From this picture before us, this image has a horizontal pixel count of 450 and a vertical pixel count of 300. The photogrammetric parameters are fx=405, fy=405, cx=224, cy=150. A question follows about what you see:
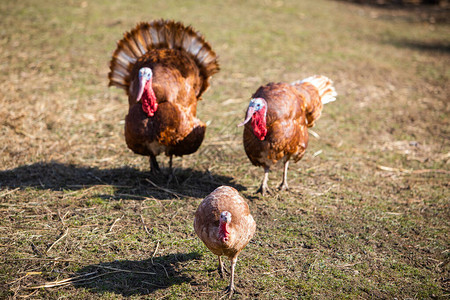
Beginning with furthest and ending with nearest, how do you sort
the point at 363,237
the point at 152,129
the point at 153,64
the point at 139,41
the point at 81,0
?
the point at 81,0 < the point at 139,41 < the point at 153,64 < the point at 152,129 < the point at 363,237

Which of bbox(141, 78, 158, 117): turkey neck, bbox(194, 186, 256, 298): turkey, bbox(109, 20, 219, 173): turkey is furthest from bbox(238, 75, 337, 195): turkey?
bbox(194, 186, 256, 298): turkey

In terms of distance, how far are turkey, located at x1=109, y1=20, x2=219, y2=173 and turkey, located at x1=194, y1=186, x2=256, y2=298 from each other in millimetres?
1371

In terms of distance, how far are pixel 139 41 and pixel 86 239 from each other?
2.80 metres

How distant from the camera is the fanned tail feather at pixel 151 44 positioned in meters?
5.41

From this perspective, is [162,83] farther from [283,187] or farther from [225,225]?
[225,225]

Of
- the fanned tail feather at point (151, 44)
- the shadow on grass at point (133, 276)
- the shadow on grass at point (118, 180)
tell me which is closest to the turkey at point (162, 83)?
the fanned tail feather at point (151, 44)

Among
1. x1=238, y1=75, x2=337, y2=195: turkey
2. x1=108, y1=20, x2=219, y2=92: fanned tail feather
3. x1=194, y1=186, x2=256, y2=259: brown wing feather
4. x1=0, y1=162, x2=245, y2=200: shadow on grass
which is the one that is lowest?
x1=0, y1=162, x2=245, y2=200: shadow on grass

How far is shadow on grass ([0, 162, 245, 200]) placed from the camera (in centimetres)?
475

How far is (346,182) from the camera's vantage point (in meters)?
5.29

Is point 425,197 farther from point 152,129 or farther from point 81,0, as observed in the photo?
point 81,0

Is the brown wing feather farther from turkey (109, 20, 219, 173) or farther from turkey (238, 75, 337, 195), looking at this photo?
turkey (109, 20, 219, 173)

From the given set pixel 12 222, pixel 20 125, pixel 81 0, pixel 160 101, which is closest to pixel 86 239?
pixel 12 222

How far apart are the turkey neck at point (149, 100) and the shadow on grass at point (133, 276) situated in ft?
5.48

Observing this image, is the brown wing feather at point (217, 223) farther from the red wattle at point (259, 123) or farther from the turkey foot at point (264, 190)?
the turkey foot at point (264, 190)
